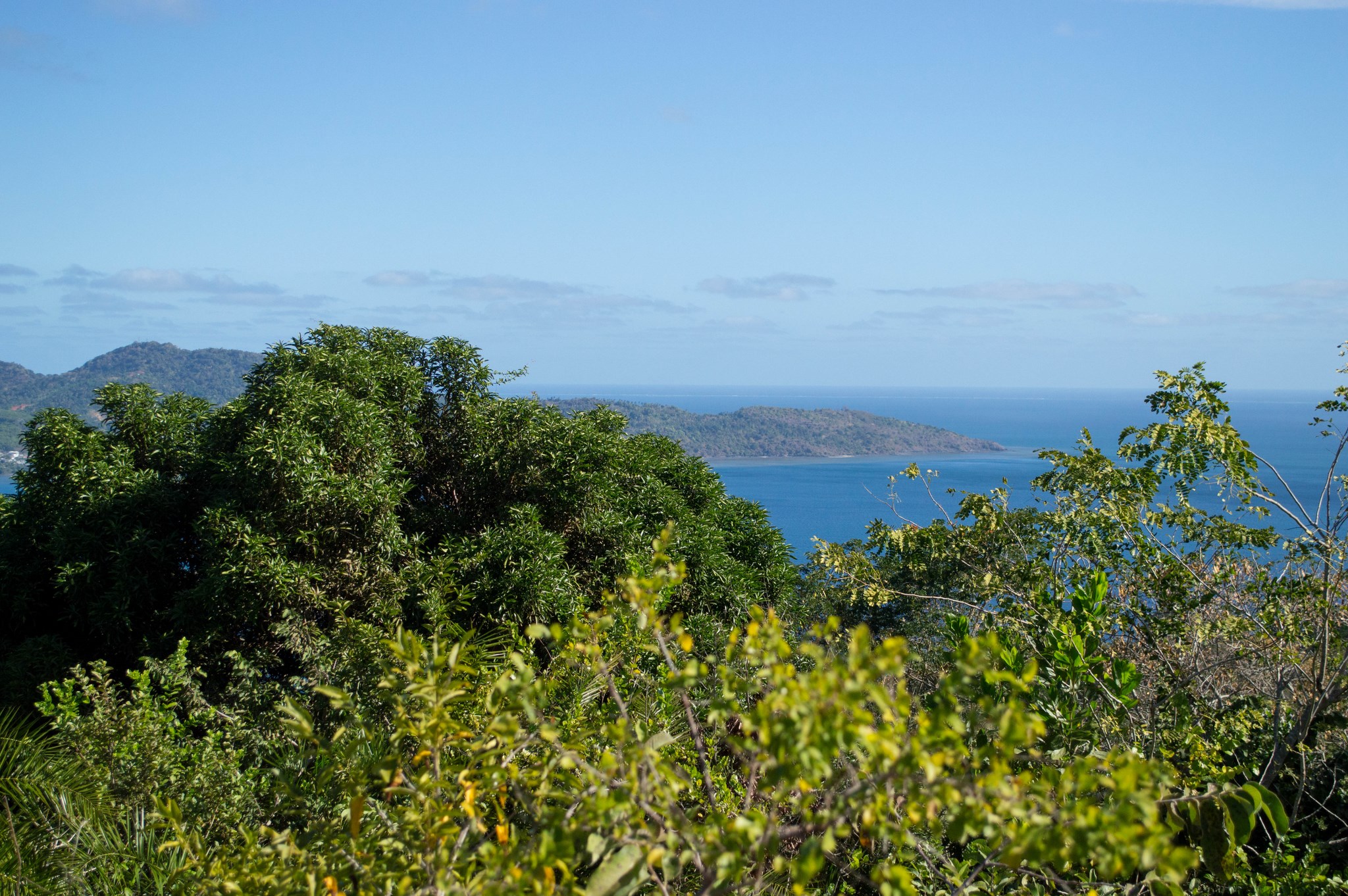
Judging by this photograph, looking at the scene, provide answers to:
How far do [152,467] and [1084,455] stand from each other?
7316 millimetres

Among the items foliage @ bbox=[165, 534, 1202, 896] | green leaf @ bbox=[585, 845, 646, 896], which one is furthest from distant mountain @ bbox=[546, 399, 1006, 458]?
green leaf @ bbox=[585, 845, 646, 896]

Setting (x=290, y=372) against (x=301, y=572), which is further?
(x=290, y=372)

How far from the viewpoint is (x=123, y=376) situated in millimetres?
47188

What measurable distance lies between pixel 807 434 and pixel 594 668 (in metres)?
55.5

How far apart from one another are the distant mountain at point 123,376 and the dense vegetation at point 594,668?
3056cm

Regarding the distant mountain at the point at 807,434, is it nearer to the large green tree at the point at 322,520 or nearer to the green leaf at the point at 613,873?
the large green tree at the point at 322,520

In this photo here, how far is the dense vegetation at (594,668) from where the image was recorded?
147 centimetres

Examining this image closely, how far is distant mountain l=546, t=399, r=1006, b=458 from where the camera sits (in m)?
52.9

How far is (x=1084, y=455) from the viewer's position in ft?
16.7

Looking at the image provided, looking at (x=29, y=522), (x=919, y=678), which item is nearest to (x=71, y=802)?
(x=29, y=522)

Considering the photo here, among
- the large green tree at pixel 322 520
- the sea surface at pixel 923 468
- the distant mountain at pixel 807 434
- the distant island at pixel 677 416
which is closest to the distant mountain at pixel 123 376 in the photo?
the distant island at pixel 677 416

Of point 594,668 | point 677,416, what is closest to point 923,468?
point 594,668

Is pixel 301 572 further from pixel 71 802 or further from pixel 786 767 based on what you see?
pixel 786 767

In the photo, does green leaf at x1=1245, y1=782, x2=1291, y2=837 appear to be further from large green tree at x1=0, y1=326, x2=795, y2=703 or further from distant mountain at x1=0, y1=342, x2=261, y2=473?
distant mountain at x1=0, y1=342, x2=261, y2=473
